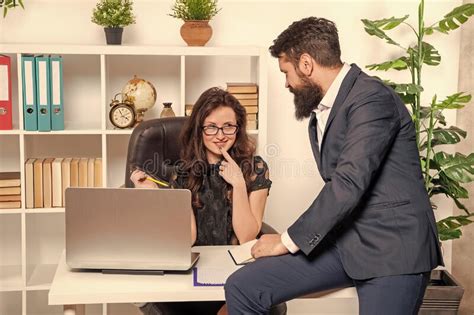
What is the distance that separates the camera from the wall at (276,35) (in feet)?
13.5

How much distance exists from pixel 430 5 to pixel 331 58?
197 centimetres

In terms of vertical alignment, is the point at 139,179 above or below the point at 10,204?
above

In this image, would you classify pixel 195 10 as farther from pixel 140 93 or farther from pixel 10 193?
pixel 10 193

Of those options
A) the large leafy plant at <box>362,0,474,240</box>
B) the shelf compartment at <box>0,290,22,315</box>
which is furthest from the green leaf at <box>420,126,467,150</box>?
the shelf compartment at <box>0,290,22,315</box>

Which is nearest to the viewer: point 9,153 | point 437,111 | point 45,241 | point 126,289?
point 126,289

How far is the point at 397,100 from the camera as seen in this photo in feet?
8.16

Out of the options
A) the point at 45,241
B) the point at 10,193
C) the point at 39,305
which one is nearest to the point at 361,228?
the point at 10,193

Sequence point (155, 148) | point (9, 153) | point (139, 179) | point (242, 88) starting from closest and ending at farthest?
point (139, 179) < point (155, 148) < point (242, 88) < point (9, 153)

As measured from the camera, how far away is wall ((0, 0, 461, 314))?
163 inches

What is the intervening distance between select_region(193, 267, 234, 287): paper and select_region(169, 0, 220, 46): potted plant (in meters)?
1.74

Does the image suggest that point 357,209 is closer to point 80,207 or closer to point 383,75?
point 80,207

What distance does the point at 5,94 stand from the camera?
152 inches

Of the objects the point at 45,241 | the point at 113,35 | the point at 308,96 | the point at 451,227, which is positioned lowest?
the point at 45,241

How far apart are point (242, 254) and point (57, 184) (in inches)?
67.0
